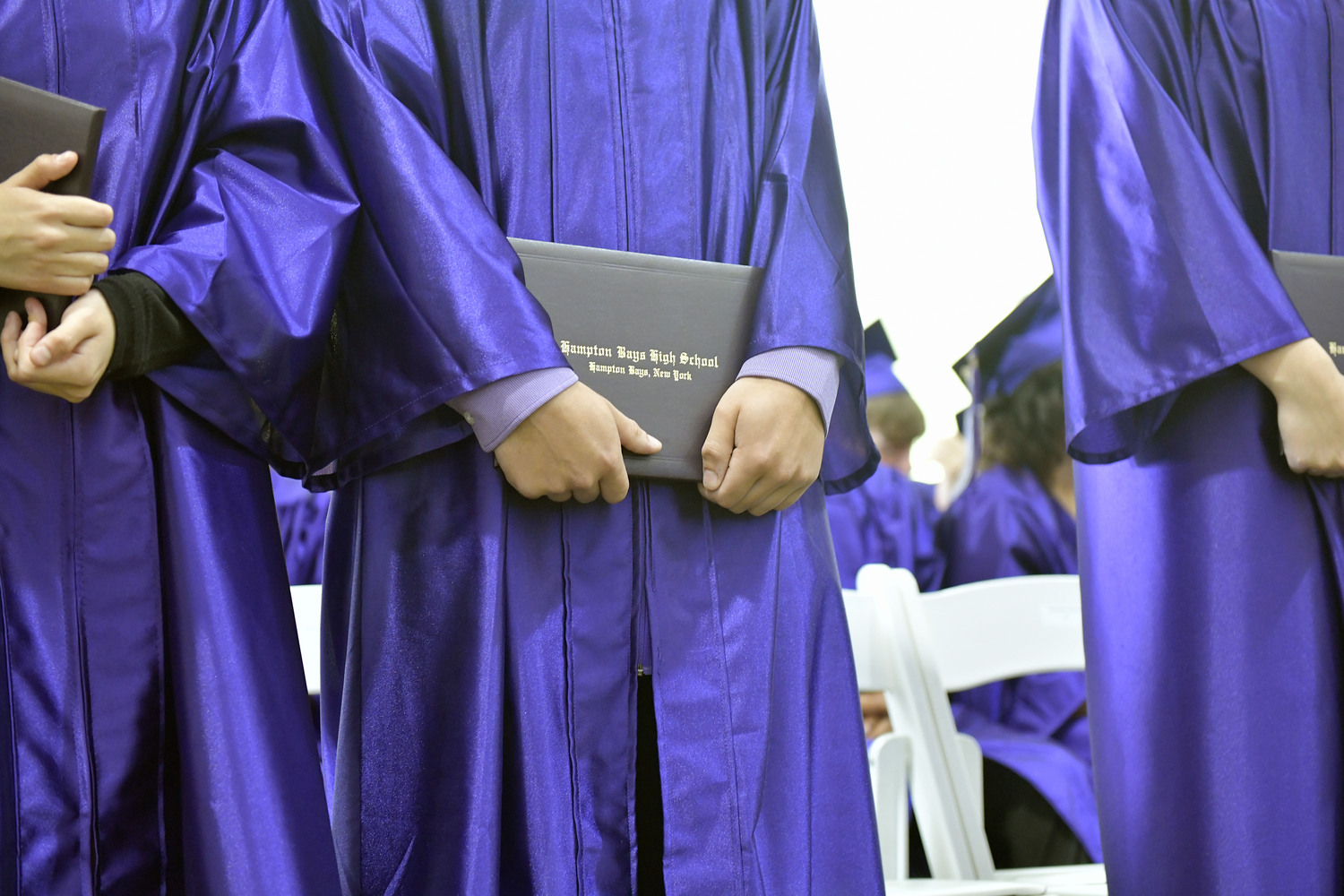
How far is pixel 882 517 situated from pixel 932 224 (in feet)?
3.98

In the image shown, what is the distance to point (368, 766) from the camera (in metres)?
1.35

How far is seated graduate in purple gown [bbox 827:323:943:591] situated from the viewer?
4441 millimetres

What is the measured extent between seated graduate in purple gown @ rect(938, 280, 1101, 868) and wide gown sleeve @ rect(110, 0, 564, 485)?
2.36 metres

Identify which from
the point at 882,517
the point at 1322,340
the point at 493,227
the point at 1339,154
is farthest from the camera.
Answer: the point at 882,517

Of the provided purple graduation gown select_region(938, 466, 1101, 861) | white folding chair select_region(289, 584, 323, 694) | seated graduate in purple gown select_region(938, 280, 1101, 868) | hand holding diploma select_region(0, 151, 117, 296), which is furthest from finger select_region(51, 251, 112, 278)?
seated graduate in purple gown select_region(938, 280, 1101, 868)

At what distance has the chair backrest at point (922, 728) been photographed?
2158 millimetres

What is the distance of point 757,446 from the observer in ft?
4.41

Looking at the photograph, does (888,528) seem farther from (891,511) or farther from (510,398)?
(510,398)

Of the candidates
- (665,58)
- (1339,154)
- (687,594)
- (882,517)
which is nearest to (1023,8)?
(882,517)

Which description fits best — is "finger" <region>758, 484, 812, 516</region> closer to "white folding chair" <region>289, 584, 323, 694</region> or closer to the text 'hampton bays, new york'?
the text 'hampton bays, new york'

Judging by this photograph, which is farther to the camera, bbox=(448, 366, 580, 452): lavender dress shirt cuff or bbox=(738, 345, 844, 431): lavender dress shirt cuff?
bbox=(738, 345, 844, 431): lavender dress shirt cuff

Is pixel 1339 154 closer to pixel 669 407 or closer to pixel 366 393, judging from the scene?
pixel 669 407

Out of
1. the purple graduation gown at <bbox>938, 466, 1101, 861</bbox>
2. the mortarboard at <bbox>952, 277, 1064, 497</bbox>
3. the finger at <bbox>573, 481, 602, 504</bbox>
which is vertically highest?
→ the mortarboard at <bbox>952, 277, 1064, 497</bbox>

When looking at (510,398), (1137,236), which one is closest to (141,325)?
(510,398)
